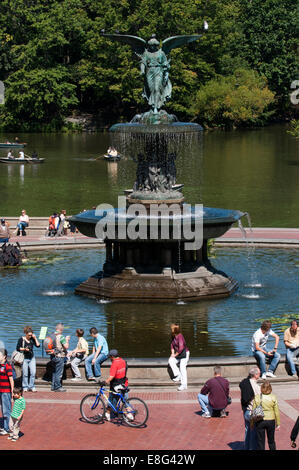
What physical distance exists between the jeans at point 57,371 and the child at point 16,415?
2953mm

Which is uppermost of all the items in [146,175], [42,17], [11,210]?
[42,17]

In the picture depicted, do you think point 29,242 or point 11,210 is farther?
point 11,210

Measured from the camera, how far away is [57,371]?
22359mm

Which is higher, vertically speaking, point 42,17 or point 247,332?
point 42,17

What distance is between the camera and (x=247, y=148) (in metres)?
90.3

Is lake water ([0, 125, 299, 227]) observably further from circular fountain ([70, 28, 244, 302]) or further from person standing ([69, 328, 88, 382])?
person standing ([69, 328, 88, 382])

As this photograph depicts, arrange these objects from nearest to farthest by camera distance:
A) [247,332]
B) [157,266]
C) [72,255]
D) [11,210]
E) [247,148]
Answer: [247,332], [157,266], [72,255], [11,210], [247,148]

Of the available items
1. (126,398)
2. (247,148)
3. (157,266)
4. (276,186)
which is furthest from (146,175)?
(247,148)

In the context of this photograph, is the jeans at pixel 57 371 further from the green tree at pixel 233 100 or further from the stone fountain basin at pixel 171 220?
the green tree at pixel 233 100


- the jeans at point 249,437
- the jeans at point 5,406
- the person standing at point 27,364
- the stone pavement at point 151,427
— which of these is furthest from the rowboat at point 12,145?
the jeans at point 249,437

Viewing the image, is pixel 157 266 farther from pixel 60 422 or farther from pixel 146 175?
pixel 60 422

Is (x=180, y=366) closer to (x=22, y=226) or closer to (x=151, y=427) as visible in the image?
(x=151, y=427)

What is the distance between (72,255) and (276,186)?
96.2ft

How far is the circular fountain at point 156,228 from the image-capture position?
30938mm
